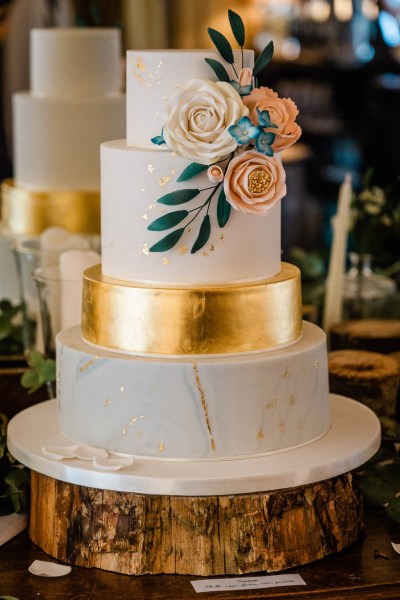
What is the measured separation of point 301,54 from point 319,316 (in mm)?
6102

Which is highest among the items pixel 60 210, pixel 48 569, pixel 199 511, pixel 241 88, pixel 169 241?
pixel 241 88

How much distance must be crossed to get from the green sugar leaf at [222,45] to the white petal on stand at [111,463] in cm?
68

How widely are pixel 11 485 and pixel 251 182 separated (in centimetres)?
74

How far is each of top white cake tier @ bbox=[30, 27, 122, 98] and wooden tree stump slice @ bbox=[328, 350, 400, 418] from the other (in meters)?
1.24

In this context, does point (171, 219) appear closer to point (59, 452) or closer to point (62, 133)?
point (59, 452)

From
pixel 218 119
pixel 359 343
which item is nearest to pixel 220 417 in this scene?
pixel 218 119

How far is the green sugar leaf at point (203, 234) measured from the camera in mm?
1800

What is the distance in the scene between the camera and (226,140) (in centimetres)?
175

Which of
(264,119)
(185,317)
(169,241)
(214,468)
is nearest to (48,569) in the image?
(214,468)

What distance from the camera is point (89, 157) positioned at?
3.17m

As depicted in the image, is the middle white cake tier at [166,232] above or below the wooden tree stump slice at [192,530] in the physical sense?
above

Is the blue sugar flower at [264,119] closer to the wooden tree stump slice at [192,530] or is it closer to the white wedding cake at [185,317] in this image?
the white wedding cake at [185,317]

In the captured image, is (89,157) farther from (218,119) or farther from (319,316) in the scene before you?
(218,119)

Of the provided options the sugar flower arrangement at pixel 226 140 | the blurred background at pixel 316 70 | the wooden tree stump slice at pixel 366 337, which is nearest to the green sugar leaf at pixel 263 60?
the sugar flower arrangement at pixel 226 140
